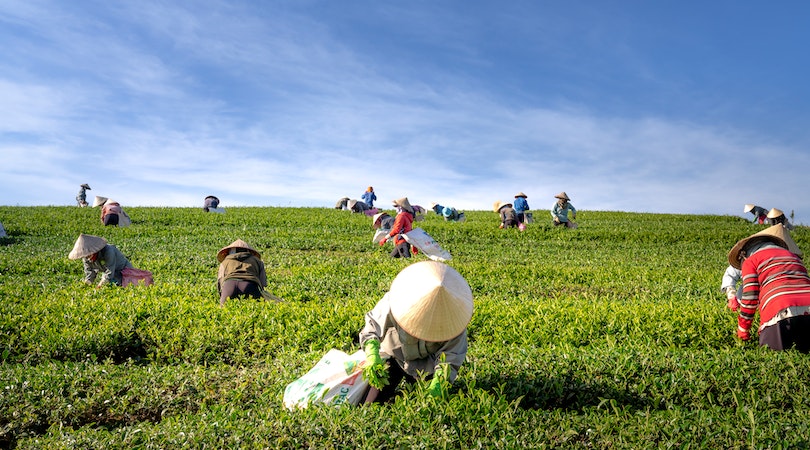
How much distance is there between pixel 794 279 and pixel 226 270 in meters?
7.44

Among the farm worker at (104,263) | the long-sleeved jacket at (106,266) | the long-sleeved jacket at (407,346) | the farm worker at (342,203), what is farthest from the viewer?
the farm worker at (342,203)

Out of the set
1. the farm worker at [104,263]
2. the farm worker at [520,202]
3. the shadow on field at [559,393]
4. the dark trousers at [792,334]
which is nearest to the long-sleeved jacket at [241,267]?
the farm worker at [104,263]

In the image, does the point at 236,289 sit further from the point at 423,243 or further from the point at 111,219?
the point at 111,219

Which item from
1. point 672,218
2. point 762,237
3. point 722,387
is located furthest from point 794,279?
point 672,218

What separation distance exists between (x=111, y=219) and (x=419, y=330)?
22212 mm

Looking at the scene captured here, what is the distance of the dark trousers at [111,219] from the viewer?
22730mm

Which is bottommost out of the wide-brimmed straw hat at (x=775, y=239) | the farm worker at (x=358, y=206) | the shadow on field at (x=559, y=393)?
the shadow on field at (x=559, y=393)

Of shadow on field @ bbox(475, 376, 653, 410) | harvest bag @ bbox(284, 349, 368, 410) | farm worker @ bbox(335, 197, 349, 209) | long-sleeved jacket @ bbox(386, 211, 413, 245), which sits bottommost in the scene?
shadow on field @ bbox(475, 376, 653, 410)

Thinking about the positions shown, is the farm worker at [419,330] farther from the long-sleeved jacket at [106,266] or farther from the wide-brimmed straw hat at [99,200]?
the wide-brimmed straw hat at [99,200]

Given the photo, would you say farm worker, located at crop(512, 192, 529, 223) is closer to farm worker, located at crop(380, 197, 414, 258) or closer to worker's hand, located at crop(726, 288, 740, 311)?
farm worker, located at crop(380, 197, 414, 258)

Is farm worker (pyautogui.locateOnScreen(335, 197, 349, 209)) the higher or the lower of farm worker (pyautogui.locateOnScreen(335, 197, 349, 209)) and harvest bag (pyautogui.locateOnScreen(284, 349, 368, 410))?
the higher

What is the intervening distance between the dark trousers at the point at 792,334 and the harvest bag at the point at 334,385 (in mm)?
4672

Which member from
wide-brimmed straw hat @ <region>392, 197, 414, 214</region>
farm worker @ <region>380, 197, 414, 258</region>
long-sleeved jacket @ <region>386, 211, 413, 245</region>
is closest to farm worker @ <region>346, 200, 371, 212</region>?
farm worker @ <region>380, 197, 414, 258</region>

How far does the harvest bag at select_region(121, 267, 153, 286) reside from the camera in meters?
10.4
